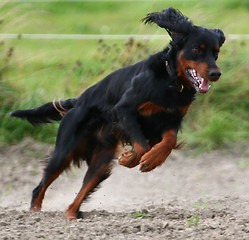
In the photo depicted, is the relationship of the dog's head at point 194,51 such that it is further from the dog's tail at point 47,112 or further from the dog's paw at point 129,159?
the dog's tail at point 47,112

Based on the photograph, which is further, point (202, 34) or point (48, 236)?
point (202, 34)

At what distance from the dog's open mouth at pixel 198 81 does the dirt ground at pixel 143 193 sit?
0.92 metres

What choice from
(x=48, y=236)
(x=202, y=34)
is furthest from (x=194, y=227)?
(x=202, y=34)

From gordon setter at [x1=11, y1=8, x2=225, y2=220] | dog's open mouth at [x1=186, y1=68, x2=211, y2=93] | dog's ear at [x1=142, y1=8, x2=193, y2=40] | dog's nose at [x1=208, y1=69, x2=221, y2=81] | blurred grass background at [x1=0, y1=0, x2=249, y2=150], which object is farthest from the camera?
blurred grass background at [x1=0, y1=0, x2=249, y2=150]

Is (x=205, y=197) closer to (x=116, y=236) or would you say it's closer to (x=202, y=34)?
(x=202, y=34)

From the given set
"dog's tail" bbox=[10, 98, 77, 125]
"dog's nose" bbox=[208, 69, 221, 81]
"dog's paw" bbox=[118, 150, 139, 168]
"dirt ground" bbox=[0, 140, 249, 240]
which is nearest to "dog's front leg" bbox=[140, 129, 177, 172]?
"dog's paw" bbox=[118, 150, 139, 168]

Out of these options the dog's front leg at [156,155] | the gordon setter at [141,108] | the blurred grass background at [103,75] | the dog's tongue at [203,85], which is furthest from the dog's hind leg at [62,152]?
the blurred grass background at [103,75]

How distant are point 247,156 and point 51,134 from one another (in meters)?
2.01

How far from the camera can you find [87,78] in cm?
1001

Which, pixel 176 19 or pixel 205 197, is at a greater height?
pixel 176 19

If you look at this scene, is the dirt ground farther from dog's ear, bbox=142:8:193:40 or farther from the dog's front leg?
dog's ear, bbox=142:8:193:40

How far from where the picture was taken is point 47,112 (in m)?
8.05

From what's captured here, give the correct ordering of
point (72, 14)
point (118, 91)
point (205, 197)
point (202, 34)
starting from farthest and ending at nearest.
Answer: point (72, 14) < point (205, 197) < point (118, 91) < point (202, 34)

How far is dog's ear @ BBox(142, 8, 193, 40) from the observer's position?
698 centimetres
